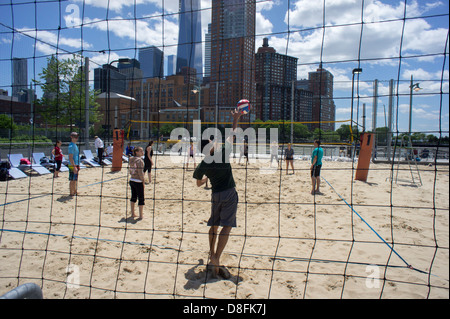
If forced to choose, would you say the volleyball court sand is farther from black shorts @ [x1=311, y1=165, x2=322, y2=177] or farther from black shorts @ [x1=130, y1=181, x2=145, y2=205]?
black shorts @ [x1=311, y1=165, x2=322, y2=177]

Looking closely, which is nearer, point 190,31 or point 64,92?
point 190,31

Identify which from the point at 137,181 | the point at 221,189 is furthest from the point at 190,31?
the point at 137,181

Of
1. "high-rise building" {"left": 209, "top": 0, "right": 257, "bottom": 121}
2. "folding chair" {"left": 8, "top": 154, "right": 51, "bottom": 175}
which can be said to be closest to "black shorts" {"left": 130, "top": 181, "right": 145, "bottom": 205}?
"high-rise building" {"left": 209, "top": 0, "right": 257, "bottom": 121}

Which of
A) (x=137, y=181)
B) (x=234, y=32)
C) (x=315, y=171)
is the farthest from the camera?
(x=315, y=171)

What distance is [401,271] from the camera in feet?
8.91

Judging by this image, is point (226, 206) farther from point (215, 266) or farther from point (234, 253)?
point (234, 253)

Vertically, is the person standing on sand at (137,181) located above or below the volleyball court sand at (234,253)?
above

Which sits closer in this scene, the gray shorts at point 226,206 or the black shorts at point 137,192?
the gray shorts at point 226,206

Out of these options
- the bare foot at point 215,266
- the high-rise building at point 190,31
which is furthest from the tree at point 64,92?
the bare foot at point 215,266

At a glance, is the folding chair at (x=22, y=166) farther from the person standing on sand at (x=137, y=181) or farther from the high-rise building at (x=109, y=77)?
the person standing on sand at (x=137, y=181)
